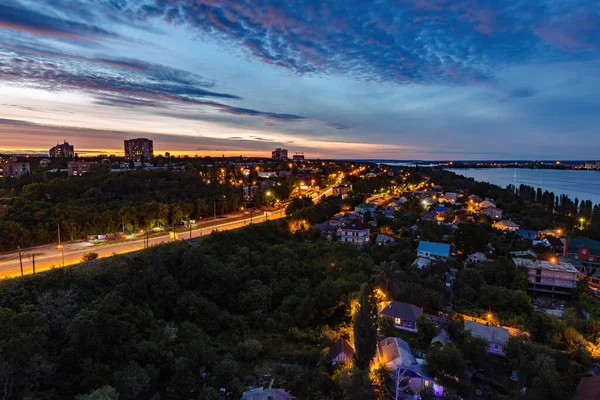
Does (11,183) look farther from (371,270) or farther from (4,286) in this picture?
(371,270)

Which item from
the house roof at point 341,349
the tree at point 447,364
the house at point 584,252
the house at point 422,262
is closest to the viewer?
the tree at point 447,364

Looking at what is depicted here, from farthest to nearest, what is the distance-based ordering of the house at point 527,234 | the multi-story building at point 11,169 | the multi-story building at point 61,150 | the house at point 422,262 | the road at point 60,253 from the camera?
the multi-story building at point 61,150 → the multi-story building at point 11,169 → the house at point 527,234 → the house at point 422,262 → the road at point 60,253

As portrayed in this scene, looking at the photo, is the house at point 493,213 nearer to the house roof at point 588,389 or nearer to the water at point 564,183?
the house roof at point 588,389

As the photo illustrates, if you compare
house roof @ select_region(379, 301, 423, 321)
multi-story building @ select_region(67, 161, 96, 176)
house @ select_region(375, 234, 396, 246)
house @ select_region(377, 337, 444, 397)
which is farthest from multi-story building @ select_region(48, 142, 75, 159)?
house @ select_region(377, 337, 444, 397)

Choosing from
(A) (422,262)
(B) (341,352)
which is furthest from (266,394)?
(A) (422,262)

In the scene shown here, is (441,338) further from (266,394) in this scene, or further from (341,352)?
(266,394)

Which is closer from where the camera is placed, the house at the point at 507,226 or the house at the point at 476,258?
the house at the point at 476,258

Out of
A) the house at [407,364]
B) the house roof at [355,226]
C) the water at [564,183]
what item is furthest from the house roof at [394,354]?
the water at [564,183]
